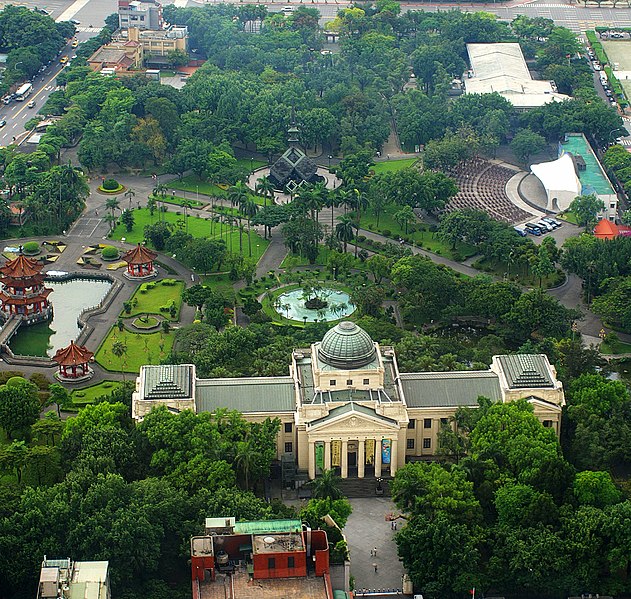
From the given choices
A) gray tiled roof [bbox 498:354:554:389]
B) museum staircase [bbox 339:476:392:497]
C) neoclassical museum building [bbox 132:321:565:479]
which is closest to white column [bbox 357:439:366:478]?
neoclassical museum building [bbox 132:321:565:479]

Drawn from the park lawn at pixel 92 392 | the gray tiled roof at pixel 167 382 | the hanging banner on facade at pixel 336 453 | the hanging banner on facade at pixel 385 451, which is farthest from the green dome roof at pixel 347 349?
the park lawn at pixel 92 392

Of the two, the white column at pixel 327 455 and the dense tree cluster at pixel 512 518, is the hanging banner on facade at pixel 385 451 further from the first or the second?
the dense tree cluster at pixel 512 518

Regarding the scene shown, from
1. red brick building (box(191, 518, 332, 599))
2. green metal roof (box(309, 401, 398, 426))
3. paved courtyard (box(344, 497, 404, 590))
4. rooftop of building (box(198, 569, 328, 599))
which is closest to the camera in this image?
rooftop of building (box(198, 569, 328, 599))

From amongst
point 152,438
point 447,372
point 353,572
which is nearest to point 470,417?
point 447,372

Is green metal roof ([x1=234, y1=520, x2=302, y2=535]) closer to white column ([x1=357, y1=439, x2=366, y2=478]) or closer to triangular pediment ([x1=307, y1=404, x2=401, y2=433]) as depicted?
triangular pediment ([x1=307, y1=404, x2=401, y2=433])

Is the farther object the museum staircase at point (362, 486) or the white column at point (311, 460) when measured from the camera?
the white column at point (311, 460)

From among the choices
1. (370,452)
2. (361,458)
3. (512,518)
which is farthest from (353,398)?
(512,518)
